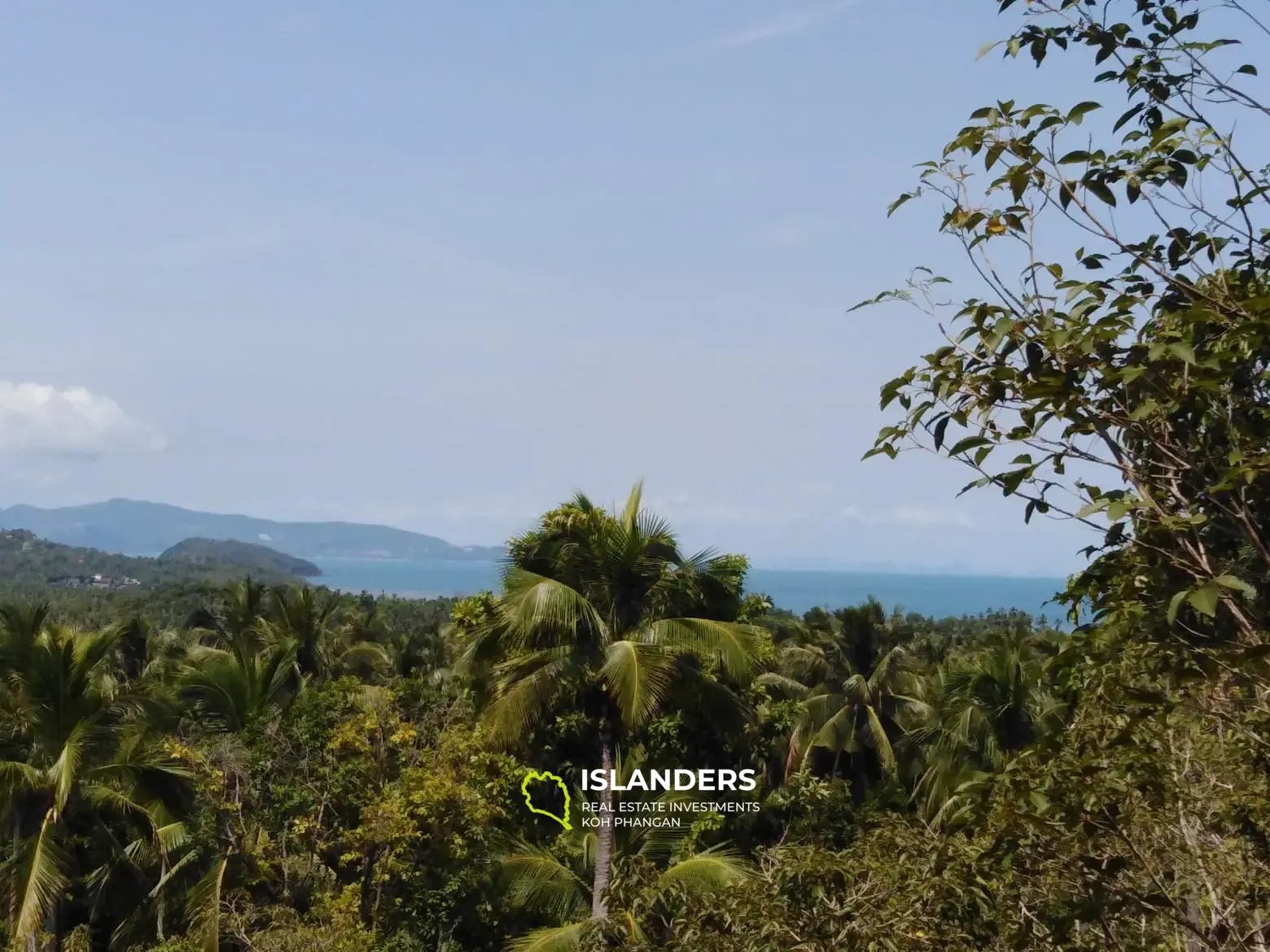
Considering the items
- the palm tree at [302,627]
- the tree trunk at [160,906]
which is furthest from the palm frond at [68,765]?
the palm tree at [302,627]

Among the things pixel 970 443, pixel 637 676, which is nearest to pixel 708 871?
pixel 637 676

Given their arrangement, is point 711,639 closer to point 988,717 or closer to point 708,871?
point 708,871

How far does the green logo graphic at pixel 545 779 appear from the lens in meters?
13.8

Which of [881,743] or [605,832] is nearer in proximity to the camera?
[605,832]

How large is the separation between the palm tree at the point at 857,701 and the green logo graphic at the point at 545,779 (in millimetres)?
7029

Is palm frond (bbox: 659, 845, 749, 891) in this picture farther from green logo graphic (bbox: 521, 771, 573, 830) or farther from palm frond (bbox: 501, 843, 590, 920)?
green logo graphic (bbox: 521, 771, 573, 830)

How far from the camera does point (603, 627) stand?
1166 cm

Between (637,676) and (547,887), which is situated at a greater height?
(637,676)

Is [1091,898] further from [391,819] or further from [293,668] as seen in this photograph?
[293,668]

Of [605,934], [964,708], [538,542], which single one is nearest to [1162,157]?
[605,934]

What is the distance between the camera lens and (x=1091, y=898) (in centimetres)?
309

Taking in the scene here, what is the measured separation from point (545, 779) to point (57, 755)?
5622mm

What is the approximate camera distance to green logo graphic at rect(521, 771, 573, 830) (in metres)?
13.8

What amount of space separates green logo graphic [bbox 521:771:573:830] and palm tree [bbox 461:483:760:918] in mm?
1239
